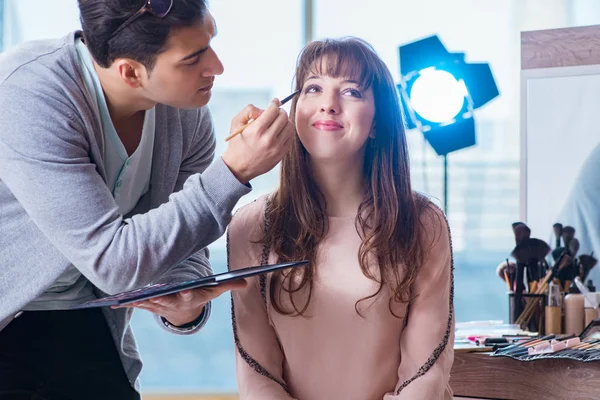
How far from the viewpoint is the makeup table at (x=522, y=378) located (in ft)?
5.62

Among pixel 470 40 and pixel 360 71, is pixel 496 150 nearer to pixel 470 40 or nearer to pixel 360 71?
pixel 470 40

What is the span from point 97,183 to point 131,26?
247 mm

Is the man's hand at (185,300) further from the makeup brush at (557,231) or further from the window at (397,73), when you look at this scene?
the window at (397,73)

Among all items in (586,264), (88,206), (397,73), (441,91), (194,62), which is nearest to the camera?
(88,206)

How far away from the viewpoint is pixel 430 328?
60.4 inches

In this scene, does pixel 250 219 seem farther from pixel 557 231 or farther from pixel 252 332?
pixel 557 231

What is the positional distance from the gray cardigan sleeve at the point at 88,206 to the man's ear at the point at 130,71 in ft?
0.42

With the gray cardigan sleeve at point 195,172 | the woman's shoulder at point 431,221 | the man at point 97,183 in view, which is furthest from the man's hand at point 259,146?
the woman's shoulder at point 431,221

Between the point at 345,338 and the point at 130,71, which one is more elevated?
the point at 130,71

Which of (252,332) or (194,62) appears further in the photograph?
(252,332)

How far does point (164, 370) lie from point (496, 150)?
2020 mm

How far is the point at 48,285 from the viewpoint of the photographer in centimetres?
122

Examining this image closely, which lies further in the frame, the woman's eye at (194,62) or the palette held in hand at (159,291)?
the woman's eye at (194,62)

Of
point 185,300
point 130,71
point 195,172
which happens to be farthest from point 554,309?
point 130,71
